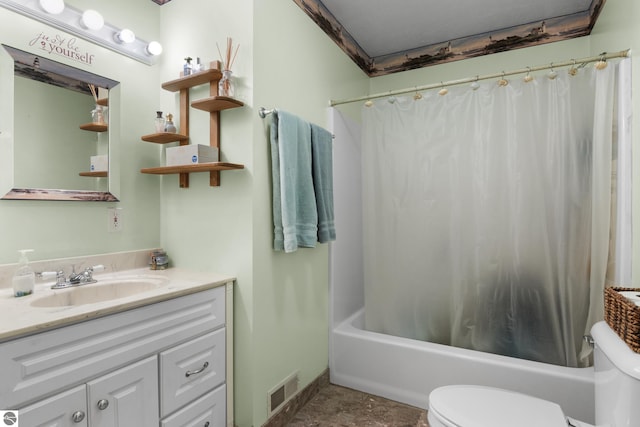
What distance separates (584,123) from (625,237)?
0.61 metres

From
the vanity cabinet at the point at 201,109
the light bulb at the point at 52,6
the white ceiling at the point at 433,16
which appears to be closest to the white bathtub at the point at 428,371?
the vanity cabinet at the point at 201,109

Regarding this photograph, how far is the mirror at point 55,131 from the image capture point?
141 cm

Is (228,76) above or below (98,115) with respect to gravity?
above

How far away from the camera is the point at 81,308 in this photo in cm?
110

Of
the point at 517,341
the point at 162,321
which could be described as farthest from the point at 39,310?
the point at 517,341

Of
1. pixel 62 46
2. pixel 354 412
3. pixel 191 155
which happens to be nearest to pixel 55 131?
pixel 62 46

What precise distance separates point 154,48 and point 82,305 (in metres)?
1.39

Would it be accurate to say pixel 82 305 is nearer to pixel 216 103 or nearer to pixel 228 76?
pixel 216 103

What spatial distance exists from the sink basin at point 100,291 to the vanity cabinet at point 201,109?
54 centimetres

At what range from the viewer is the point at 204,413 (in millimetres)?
1491

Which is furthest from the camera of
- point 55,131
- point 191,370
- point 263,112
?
point 263,112

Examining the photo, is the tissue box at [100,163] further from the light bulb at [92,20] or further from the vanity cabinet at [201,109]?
the light bulb at [92,20]

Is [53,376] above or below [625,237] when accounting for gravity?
below

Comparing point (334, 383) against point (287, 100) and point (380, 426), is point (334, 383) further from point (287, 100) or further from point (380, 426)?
point (287, 100)
